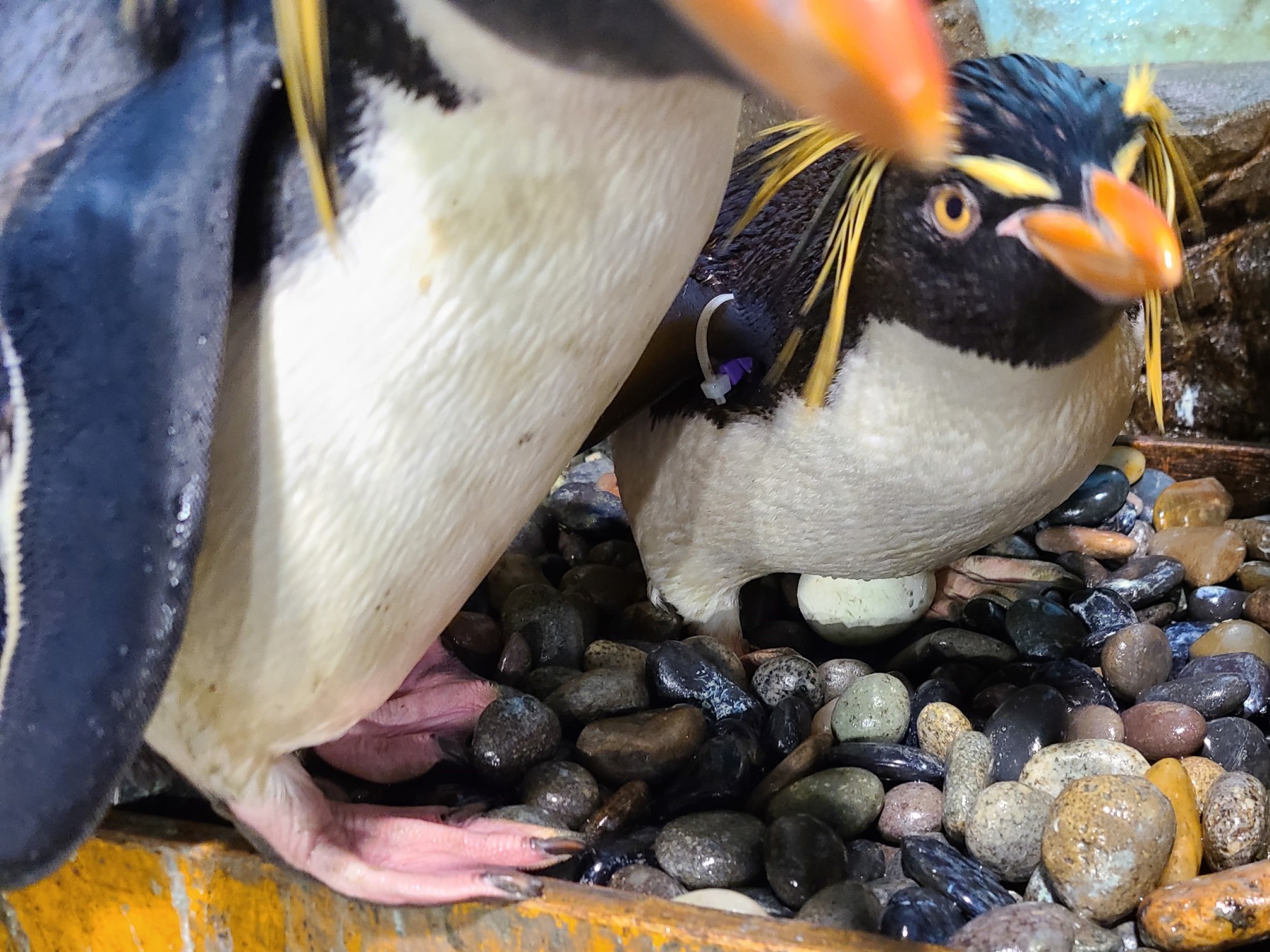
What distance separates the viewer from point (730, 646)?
883 mm

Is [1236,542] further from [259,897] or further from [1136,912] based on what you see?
[259,897]

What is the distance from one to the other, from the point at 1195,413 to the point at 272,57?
4.22ft

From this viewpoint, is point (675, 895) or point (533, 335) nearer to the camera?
point (533, 335)

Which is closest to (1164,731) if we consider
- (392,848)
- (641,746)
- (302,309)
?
(641,746)

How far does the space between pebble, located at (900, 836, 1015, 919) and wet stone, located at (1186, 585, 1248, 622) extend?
42 centimetres

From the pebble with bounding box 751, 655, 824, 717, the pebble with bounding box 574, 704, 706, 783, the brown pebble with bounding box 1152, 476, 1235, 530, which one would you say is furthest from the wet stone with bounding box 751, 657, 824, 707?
the brown pebble with bounding box 1152, 476, 1235, 530

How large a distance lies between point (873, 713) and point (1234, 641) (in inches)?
12.2

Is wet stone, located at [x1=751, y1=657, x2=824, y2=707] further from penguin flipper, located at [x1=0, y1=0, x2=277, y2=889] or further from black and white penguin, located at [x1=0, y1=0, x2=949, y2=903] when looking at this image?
penguin flipper, located at [x1=0, y1=0, x2=277, y2=889]

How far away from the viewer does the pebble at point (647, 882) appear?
587mm

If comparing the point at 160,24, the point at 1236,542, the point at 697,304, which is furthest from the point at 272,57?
the point at 1236,542

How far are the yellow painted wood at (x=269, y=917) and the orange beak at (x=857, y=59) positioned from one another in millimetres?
358

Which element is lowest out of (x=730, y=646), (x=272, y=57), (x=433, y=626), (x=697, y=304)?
(x=730, y=646)

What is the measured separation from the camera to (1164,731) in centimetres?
69

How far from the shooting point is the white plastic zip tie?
0.72 metres
